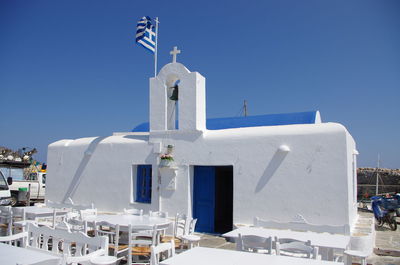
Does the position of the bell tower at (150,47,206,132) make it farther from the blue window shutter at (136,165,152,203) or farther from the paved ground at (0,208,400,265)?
the paved ground at (0,208,400,265)

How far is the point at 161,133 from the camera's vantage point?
10719mm

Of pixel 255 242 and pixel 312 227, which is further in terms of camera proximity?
pixel 312 227

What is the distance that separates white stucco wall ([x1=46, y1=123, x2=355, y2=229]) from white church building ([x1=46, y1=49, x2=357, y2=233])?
2cm

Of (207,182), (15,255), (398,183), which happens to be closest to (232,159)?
(207,182)

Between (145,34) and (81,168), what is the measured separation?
5238 millimetres

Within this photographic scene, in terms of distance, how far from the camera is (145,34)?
37.2ft

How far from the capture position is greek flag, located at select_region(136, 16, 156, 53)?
11.2 m

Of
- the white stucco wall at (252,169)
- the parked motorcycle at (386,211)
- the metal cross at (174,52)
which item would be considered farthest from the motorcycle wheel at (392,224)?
the metal cross at (174,52)

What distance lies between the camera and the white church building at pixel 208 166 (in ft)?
27.4

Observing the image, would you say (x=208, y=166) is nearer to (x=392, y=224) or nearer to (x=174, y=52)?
(x=174, y=52)

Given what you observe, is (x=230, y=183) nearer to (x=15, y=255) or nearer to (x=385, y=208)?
(x=385, y=208)

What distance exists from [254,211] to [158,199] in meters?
3.05

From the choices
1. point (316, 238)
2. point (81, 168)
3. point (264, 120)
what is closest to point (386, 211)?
point (264, 120)

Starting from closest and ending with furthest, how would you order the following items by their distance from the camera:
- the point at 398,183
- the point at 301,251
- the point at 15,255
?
1. the point at 15,255
2. the point at 301,251
3. the point at 398,183
